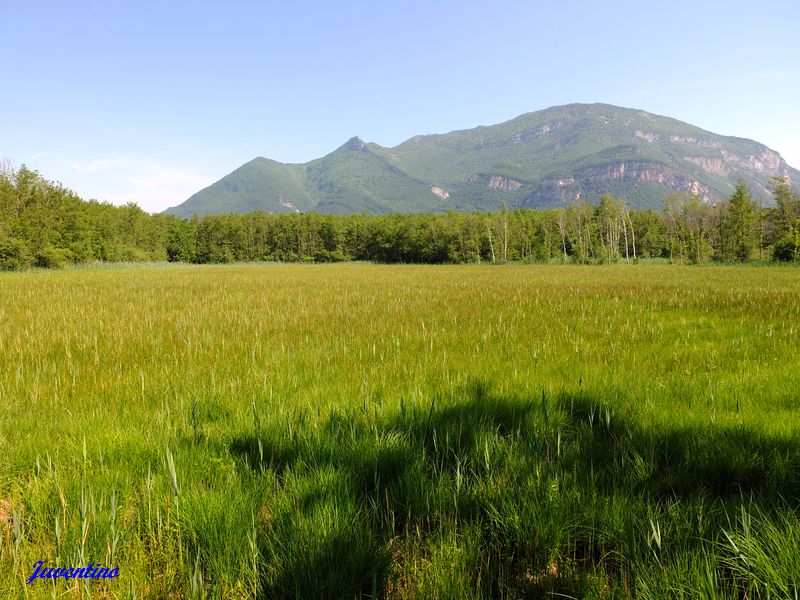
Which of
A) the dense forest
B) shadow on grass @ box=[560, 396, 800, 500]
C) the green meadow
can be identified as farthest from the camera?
the dense forest

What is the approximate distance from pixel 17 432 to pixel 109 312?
26.5 ft

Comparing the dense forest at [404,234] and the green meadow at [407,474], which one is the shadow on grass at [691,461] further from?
the dense forest at [404,234]

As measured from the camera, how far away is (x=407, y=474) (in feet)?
→ 7.06

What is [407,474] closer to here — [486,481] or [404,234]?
[486,481]

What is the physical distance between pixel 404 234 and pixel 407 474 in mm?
102401

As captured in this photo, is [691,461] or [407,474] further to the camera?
[691,461]

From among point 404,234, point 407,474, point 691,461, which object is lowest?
point 691,461

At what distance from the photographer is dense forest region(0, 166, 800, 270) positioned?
4866 centimetres

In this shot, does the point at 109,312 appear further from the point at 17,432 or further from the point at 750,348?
the point at 750,348

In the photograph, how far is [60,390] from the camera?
3930mm

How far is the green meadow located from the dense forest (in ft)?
182

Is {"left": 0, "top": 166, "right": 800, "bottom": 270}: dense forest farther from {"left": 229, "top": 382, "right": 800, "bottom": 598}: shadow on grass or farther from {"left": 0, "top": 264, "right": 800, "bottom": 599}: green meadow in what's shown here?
{"left": 229, "top": 382, "right": 800, "bottom": 598}: shadow on grass

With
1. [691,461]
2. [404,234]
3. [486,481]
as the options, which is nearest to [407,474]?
[486,481]

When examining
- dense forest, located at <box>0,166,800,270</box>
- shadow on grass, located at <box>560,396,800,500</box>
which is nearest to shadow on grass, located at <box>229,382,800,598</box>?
shadow on grass, located at <box>560,396,800,500</box>
